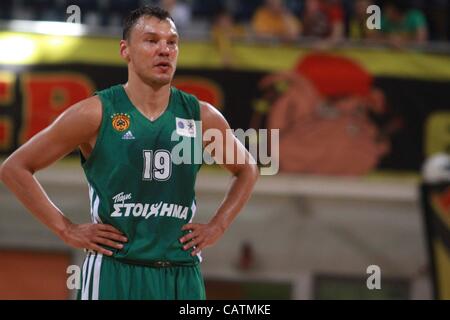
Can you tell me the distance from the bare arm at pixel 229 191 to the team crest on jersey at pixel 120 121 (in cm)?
46

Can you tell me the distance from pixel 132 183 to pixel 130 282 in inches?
20.6

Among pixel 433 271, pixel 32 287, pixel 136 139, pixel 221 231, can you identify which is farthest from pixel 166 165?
pixel 32 287

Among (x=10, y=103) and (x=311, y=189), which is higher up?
(x=10, y=103)

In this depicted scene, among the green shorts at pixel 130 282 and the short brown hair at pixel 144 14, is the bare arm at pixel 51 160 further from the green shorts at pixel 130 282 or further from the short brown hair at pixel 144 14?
the short brown hair at pixel 144 14

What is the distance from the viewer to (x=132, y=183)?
4520 mm

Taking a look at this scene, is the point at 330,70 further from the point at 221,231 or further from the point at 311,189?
the point at 221,231

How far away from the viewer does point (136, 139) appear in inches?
179

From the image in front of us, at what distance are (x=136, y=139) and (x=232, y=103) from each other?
21.6ft

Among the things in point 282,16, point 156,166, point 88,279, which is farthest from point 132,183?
point 282,16

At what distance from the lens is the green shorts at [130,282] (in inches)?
177

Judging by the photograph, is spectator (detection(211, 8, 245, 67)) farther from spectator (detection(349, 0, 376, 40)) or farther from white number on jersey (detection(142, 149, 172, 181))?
white number on jersey (detection(142, 149, 172, 181))

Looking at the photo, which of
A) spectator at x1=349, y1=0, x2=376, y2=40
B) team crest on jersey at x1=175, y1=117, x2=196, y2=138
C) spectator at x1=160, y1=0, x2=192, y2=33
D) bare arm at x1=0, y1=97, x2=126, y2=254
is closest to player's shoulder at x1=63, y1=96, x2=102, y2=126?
bare arm at x1=0, y1=97, x2=126, y2=254

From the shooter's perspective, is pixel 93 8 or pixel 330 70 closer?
pixel 330 70

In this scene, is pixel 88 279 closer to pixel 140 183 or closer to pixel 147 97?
pixel 140 183
